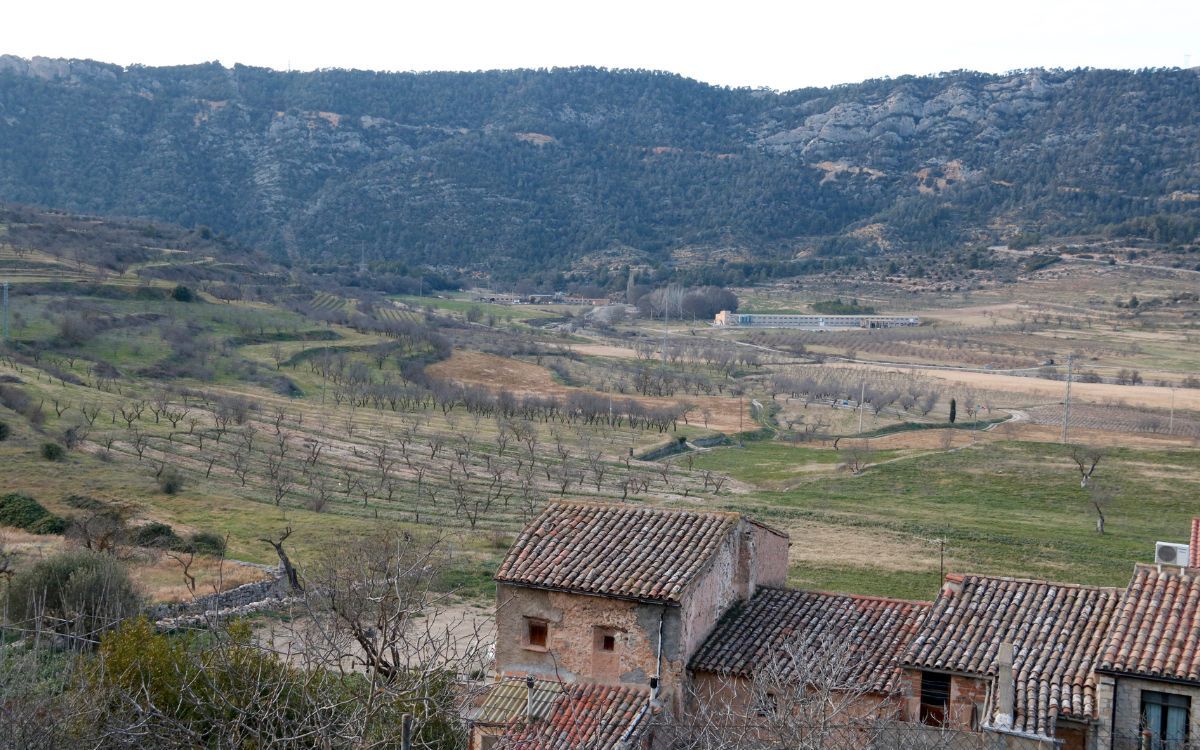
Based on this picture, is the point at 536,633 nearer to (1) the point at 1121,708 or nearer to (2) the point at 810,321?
(1) the point at 1121,708

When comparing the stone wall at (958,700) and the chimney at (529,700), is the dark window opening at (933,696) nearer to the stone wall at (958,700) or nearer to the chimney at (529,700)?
the stone wall at (958,700)

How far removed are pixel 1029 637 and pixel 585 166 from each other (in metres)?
172

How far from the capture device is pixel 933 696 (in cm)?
1331

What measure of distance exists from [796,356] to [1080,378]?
19.6m

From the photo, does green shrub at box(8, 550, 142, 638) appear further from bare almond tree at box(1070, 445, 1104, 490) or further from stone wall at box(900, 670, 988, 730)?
bare almond tree at box(1070, 445, 1104, 490)

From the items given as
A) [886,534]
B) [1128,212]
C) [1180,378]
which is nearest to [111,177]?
[1128,212]

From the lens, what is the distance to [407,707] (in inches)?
487

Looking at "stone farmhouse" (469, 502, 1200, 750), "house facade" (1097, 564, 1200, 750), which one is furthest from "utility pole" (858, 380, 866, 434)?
"house facade" (1097, 564, 1200, 750)

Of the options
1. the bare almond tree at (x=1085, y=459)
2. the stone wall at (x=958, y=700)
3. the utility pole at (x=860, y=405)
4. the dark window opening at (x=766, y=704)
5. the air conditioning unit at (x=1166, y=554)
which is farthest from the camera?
the utility pole at (x=860, y=405)

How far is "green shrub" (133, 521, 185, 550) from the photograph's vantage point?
26250mm

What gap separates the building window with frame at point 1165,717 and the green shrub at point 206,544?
19.3 meters

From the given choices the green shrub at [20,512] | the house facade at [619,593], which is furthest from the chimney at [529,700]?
the green shrub at [20,512]

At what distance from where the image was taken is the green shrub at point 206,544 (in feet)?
86.8

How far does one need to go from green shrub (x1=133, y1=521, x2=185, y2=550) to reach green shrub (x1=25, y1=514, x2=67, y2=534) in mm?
1566
